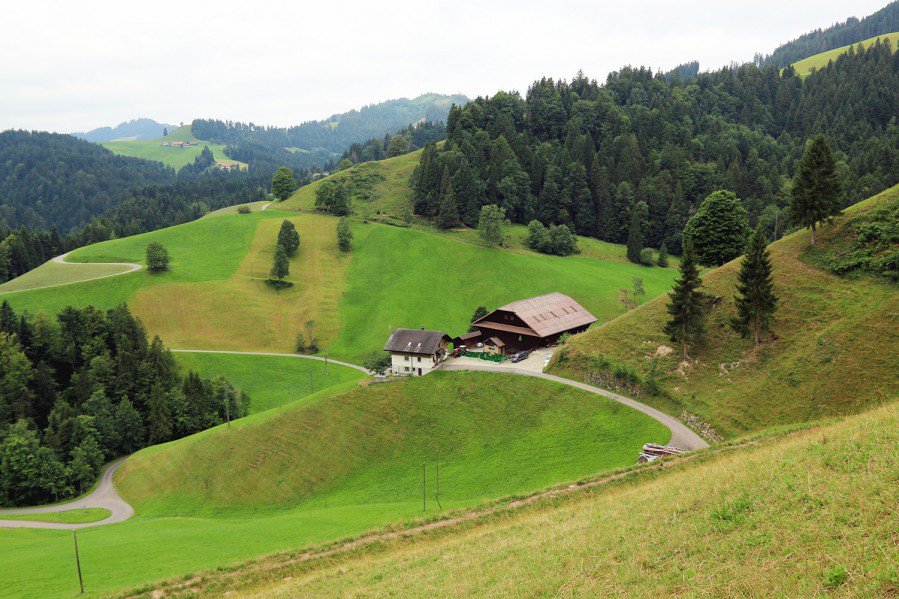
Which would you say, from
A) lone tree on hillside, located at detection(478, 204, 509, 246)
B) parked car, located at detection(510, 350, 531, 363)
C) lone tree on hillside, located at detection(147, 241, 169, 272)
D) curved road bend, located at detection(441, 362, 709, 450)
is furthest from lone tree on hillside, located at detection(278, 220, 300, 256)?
parked car, located at detection(510, 350, 531, 363)

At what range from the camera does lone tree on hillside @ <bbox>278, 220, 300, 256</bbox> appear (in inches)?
4941

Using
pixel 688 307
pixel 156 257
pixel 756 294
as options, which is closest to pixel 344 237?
pixel 156 257

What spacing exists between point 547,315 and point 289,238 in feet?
241

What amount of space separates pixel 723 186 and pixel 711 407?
10933 cm

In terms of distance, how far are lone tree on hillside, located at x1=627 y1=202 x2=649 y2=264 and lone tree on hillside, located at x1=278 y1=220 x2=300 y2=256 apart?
78902mm

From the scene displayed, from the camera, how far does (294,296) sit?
380 ft

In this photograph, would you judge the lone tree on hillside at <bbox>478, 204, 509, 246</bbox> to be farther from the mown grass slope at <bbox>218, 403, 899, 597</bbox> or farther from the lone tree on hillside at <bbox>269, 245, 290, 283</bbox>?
the mown grass slope at <bbox>218, 403, 899, 597</bbox>

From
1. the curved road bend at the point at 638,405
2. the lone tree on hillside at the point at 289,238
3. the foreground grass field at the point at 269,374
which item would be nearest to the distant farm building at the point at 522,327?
the curved road bend at the point at 638,405

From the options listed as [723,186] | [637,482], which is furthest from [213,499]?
[723,186]

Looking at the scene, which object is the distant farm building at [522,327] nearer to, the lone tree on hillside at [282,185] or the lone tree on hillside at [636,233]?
the lone tree on hillside at [636,233]

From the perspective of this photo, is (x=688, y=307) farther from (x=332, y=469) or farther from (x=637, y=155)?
(x=637, y=155)

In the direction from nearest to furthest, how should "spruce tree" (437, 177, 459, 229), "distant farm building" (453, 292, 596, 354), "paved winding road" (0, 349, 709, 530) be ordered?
1. "paved winding road" (0, 349, 709, 530)
2. "distant farm building" (453, 292, 596, 354)
3. "spruce tree" (437, 177, 459, 229)

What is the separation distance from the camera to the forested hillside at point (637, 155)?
136 metres

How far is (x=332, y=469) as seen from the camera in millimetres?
55219
